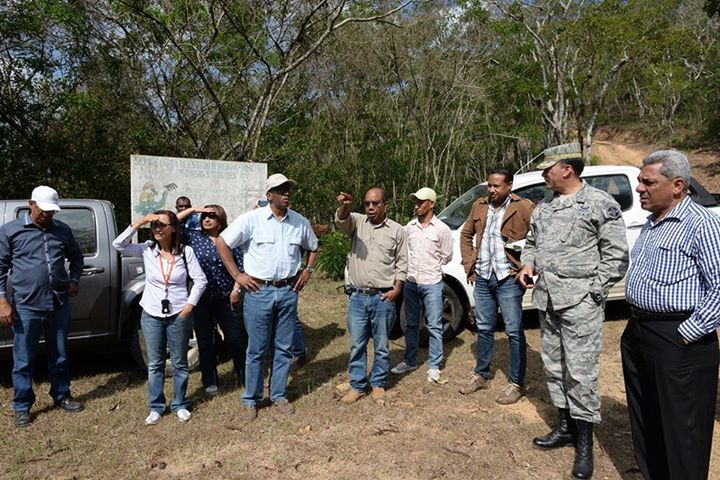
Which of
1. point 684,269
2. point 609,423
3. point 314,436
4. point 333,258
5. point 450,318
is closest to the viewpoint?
point 684,269

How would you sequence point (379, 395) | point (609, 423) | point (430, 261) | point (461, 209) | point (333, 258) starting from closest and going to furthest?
point (609, 423) → point (379, 395) → point (430, 261) → point (461, 209) → point (333, 258)

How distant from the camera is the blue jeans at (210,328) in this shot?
4336mm

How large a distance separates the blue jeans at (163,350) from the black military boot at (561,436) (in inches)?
104

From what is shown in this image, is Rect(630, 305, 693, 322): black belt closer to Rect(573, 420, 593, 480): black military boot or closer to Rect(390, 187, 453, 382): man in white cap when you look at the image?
Rect(573, 420, 593, 480): black military boot

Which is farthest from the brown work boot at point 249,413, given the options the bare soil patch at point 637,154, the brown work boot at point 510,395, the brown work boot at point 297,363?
the bare soil patch at point 637,154

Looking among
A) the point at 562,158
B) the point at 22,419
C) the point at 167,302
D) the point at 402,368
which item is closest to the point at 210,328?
the point at 167,302

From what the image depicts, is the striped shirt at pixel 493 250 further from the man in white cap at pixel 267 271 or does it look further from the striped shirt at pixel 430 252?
the man in white cap at pixel 267 271

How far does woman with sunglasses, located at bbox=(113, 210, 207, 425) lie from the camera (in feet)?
12.4

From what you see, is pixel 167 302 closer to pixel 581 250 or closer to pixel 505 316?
pixel 505 316

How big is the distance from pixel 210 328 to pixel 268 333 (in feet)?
2.63

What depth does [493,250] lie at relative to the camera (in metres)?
4.03

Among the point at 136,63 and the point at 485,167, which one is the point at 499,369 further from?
the point at 485,167

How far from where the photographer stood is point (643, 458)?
2762 mm

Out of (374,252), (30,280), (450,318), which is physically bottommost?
(450,318)
